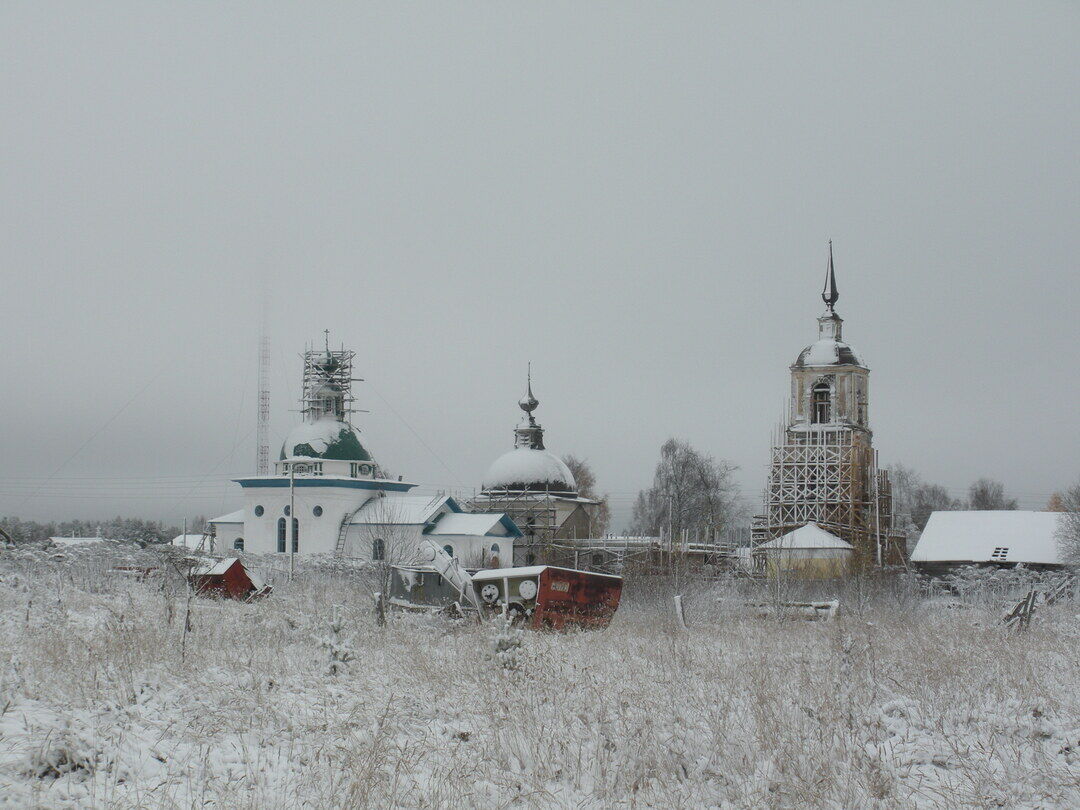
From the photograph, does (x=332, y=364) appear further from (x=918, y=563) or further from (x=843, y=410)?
(x=918, y=563)

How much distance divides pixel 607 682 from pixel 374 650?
3.84 m

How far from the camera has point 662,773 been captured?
7.53 meters

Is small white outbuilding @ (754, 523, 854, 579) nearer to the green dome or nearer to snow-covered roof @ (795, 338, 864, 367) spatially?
snow-covered roof @ (795, 338, 864, 367)

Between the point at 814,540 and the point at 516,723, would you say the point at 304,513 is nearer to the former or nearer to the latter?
the point at 814,540

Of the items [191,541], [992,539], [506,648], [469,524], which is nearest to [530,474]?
[469,524]

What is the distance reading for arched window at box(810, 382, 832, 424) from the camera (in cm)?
5847

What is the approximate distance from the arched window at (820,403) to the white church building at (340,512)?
58.9 ft

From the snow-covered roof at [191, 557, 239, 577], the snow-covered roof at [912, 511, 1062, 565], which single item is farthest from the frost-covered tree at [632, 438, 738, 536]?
the snow-covered roof at [191, 557, 239, 577]

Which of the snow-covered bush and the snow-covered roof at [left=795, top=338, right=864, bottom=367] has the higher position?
the snow-covered roof at [left=795, top=338, right=864, bottom=367]

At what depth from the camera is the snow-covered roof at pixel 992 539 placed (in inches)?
1625

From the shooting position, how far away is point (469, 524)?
54.1 m

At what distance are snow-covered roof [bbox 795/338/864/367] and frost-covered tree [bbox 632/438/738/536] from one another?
48.2 ft

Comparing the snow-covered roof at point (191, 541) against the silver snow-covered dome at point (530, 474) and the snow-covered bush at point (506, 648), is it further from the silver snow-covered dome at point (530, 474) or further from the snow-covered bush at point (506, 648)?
the silver snow-covered dome at point (530, 474)

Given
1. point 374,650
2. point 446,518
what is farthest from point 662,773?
point 446,518
